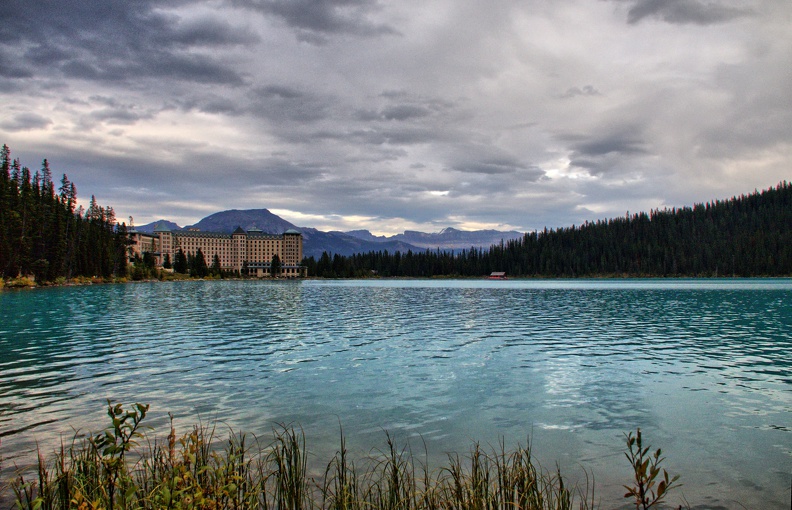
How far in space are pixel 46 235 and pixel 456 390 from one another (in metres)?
142

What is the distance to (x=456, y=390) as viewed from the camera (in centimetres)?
2089

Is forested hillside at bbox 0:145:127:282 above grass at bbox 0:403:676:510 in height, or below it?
above

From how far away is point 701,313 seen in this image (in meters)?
57.6

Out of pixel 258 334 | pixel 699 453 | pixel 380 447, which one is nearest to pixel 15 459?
pixel 380 447

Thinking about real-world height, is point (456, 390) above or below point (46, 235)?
below

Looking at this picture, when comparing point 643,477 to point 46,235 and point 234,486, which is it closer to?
point 234,486

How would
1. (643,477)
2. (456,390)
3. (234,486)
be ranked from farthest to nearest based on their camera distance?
1. (456,390)
2. (643,477)
3. (234,486)

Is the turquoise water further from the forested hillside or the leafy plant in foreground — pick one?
the forested hillside

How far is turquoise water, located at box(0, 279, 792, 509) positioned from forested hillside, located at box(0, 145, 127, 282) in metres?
87.5

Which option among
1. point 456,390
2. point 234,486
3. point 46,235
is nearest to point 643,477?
point 234,486

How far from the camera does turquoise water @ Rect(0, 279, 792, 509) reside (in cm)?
1364

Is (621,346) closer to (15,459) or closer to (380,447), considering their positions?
(380,447)

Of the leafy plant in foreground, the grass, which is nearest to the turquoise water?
the grass

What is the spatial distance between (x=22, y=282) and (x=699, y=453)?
13072 centimetres
